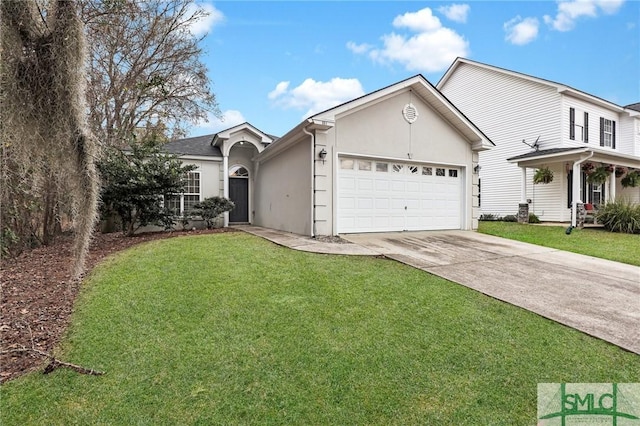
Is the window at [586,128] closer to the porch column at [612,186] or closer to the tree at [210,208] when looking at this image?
the porch column at [612,186]

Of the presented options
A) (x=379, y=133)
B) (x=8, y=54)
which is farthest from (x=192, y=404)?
(x=379, y=133)

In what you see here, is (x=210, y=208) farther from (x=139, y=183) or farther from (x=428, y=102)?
(x=428, y=102)

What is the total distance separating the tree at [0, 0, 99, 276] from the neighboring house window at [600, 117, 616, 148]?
21668 millimetres

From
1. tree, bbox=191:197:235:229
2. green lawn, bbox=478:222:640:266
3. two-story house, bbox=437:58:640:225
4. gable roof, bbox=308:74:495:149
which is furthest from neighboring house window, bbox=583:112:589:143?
tree, bbox=191:197:235:229

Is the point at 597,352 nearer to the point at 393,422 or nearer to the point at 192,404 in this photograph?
the point at 393,422

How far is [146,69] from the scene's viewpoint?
13516 millimetres

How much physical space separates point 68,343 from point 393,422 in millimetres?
3229

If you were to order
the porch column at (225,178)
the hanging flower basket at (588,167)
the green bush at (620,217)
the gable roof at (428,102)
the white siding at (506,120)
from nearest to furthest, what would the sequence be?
the gable roof at (428,102) < the green bush at (620,217) < the porch column at (225,178) < the hanging flower basket at (588,167) < the white siding at (506,120)

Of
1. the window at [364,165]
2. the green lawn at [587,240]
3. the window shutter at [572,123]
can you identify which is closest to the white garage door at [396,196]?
the window at [364,165]

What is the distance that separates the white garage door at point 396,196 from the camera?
365 inches

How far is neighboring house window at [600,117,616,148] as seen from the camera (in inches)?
666

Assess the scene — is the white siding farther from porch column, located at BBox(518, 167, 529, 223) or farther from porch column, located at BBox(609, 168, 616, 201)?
porch column, located at BBox(609, 168, 616, 201)

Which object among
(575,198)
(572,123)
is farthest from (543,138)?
(575,198)

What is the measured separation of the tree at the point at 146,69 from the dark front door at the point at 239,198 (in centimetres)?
423
